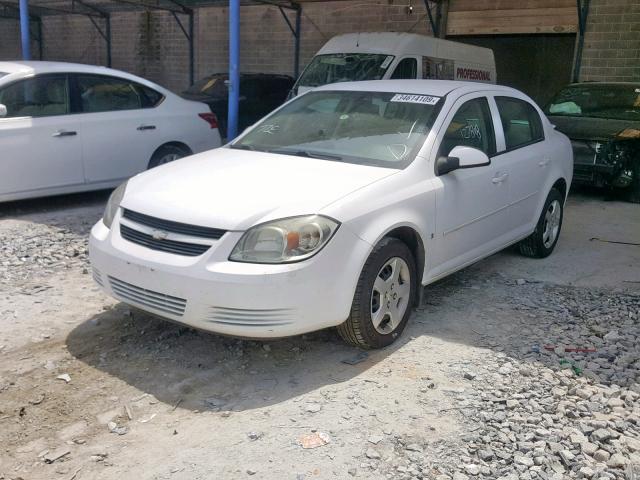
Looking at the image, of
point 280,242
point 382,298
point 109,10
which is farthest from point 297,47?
point 280,242

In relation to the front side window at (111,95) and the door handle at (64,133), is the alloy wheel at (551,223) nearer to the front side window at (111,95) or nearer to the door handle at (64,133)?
the front side window at (111,95)

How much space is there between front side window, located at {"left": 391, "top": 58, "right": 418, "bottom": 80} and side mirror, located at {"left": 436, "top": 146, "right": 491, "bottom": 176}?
7.30 meters

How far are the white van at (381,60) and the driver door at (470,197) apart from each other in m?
6.20

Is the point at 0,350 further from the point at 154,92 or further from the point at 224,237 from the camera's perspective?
the point at 154,92

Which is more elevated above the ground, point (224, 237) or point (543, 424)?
point (224, 237)

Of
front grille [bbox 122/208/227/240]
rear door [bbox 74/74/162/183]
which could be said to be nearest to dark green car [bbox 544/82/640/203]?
rear door [bbox 74/74/162/183]

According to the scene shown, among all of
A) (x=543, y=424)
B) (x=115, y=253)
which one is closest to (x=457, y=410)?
(x=543, y=424)

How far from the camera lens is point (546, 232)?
243 inches

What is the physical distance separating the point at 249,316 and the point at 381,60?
8.71 metres

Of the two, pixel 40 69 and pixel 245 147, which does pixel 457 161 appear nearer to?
pixel 245 147

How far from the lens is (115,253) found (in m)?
3.83

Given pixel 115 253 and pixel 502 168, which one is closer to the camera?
pixel 115 253

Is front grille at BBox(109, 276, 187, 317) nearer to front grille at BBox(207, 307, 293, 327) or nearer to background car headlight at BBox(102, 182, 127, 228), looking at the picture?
front grille at BBox(207, 307, 293, 327)

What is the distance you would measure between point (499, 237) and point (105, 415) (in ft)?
10.6
